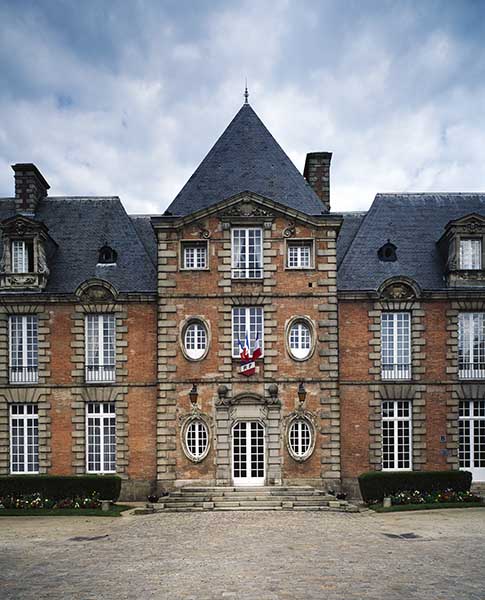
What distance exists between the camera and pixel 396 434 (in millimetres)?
24594

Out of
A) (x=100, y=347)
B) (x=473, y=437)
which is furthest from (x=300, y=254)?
(x=473, y=437)

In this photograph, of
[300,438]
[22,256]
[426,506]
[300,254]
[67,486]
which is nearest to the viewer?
[426,506]

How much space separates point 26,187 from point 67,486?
12498 millimetres

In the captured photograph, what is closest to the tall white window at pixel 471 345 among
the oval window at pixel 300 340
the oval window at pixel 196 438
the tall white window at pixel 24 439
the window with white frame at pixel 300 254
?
the oval window at pixel 300 340

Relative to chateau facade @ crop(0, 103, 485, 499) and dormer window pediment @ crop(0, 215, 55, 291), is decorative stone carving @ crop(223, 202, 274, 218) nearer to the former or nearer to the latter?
chateau facade @ crop(0, 103, 485, 499)

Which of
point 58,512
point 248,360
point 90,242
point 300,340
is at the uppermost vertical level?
point 90,242

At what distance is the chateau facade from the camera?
2377 cm

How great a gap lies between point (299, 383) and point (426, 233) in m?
8.38

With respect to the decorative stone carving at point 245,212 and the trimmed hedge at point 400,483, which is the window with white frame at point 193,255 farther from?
the trimmed hedge at point 400,483

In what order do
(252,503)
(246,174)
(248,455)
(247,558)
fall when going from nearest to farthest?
(247,558) → (252,503) → (248,455) → (246,174)

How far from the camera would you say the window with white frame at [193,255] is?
24.5m

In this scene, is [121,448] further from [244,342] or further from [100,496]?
[244,342]

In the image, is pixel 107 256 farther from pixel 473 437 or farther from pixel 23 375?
pixel 473 437

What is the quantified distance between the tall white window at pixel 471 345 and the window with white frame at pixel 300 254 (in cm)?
607
